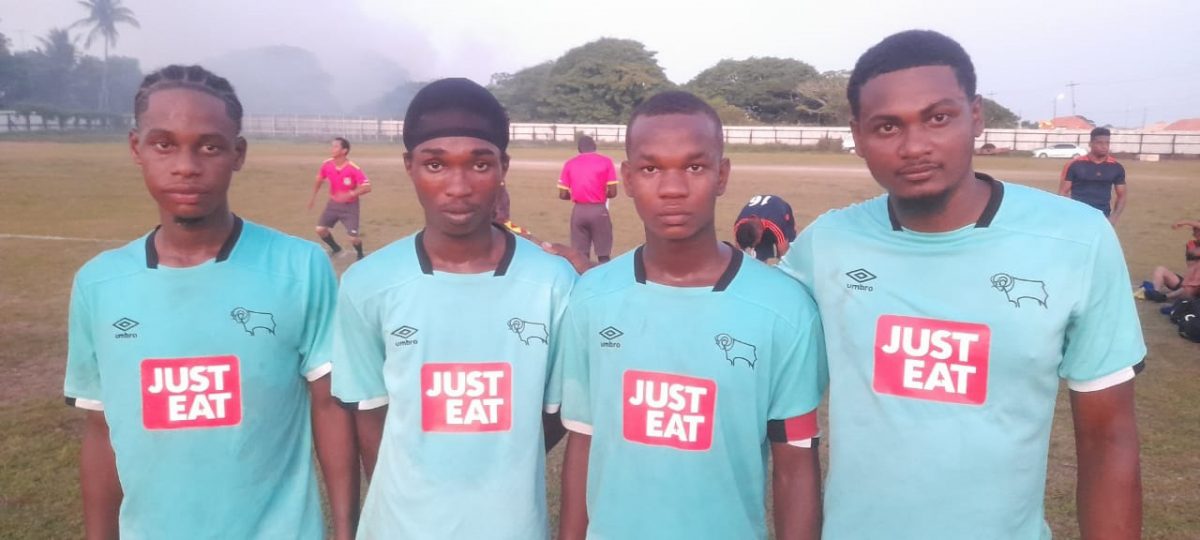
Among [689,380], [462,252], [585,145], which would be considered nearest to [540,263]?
[462,252]

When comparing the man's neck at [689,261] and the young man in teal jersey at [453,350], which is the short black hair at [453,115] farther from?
the man's neck at [689,261]

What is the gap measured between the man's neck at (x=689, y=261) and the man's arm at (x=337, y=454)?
3.15 feet

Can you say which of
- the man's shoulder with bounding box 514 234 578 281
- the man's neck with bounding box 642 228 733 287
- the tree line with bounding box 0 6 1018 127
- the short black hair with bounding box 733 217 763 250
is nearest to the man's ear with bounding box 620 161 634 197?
the man's neck with bounding box 642 228 733 287

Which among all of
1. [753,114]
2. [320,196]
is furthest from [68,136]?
[753,114]

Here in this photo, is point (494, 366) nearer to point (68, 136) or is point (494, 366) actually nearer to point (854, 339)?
point (854, 339)

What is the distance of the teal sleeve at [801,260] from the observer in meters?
2.21

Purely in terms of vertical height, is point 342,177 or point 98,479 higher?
point 342,177

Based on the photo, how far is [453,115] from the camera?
223cm

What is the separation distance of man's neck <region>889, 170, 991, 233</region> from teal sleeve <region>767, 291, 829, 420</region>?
1.17 ft

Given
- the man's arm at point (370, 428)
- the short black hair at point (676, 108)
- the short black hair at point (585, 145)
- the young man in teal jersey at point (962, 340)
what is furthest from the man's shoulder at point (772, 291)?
the short black hair at point (585, 145)

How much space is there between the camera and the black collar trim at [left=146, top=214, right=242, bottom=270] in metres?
2.24

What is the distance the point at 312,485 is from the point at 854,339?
60.8 inches

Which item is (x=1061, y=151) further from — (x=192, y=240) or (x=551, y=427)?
(x=192, y=240)

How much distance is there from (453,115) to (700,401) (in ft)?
3.31
